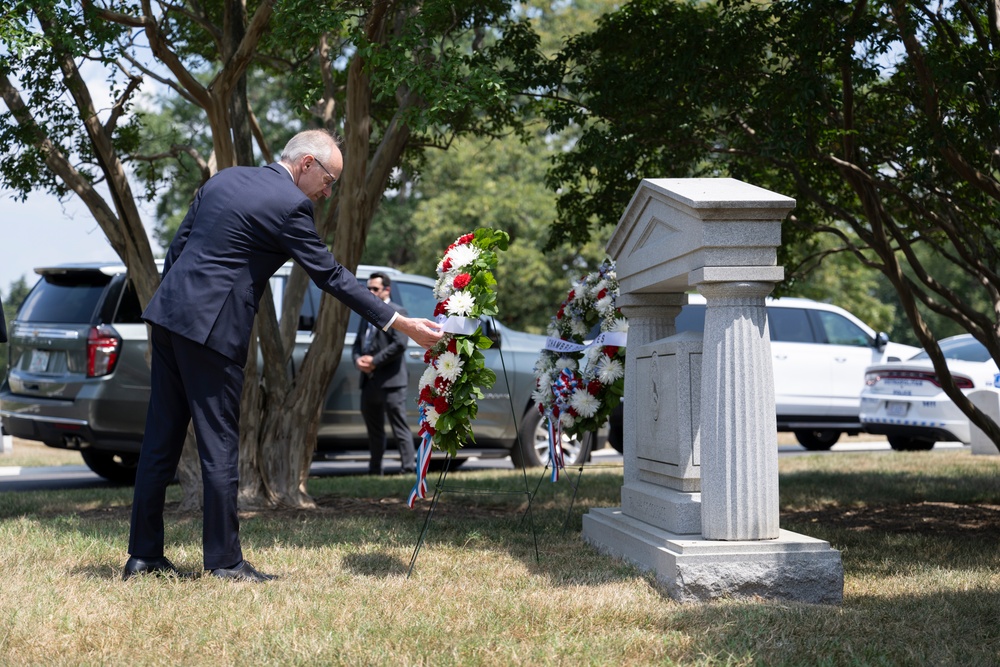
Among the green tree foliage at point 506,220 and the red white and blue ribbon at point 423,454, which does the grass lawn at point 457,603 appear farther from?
the green tree foliage at point 506,220

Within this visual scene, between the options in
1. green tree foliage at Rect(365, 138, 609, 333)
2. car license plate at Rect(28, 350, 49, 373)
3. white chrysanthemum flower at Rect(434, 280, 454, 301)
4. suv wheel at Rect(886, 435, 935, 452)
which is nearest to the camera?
white chrysanthemum flower at Rect(434, 280, 454, 301)

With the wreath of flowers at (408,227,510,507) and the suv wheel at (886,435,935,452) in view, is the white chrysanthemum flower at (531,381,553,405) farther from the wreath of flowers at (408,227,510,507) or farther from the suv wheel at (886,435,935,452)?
the suv wheel at (886,435,935,452)

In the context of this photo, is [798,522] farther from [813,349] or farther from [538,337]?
[813,349]

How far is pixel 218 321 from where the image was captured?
4.96m

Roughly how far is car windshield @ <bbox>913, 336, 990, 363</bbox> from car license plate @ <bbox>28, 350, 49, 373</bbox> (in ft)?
32.5

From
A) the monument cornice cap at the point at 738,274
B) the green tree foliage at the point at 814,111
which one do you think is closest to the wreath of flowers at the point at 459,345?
the monument cornice cap at the point at 738,274

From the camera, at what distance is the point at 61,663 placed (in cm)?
369

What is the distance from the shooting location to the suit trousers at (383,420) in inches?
417

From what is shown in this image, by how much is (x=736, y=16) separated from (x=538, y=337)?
213 inches

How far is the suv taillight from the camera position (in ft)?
32.2

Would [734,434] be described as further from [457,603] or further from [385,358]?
[385,358]

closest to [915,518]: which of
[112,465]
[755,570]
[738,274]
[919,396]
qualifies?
[755,570]

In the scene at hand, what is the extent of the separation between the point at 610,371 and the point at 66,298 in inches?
226

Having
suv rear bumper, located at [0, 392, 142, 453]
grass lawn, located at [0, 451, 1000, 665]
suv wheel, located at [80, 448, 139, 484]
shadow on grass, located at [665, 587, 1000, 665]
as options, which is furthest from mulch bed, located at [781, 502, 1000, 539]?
suv wheel, located at [80, 448, 139, 484]
